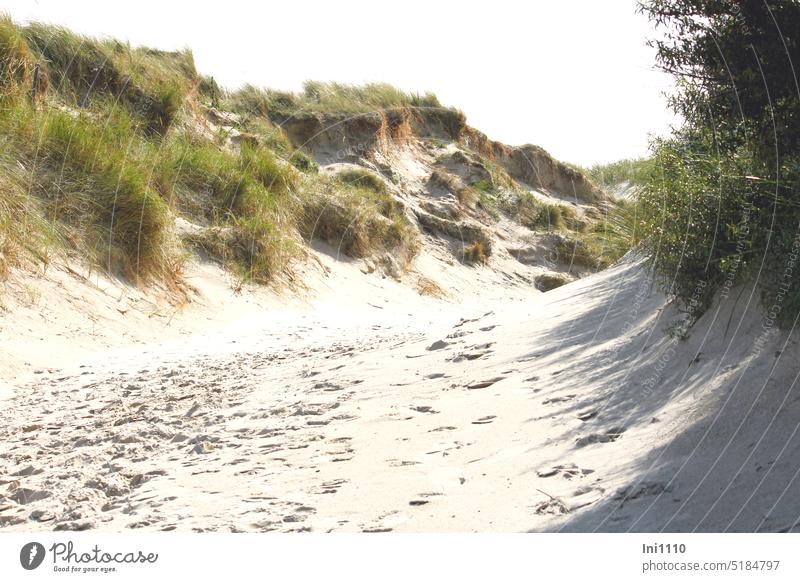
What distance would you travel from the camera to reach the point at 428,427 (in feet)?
14.8

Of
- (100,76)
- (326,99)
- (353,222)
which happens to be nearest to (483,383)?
(353,222)

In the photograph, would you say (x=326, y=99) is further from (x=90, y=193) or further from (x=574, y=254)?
(x=90, y=193)

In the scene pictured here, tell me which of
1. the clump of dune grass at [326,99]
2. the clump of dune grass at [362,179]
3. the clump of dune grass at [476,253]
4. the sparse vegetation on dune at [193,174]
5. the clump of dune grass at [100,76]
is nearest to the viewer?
the sparse vegetation on dune at [193,174]

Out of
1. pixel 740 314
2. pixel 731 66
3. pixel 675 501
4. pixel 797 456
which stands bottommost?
pixel 675 501

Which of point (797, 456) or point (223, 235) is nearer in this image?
point (797, 456)

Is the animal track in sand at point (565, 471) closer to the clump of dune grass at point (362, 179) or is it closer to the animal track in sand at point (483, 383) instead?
the animal track in sand at point (483, 383)

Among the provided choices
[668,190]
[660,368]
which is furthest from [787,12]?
[660,368]

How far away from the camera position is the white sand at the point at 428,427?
3.34 meters

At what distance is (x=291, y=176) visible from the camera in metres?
12.4

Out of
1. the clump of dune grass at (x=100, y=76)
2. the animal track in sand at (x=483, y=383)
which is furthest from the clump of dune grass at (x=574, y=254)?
the animal track in sand at (x=483, y=383)

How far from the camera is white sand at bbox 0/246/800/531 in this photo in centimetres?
334

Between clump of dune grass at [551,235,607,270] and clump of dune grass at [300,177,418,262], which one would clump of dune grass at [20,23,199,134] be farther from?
clump of dune grass at [551,235,607,270]

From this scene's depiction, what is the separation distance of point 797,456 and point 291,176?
9.89m

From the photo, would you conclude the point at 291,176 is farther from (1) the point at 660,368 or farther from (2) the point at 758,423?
(2) the point at 758,423
